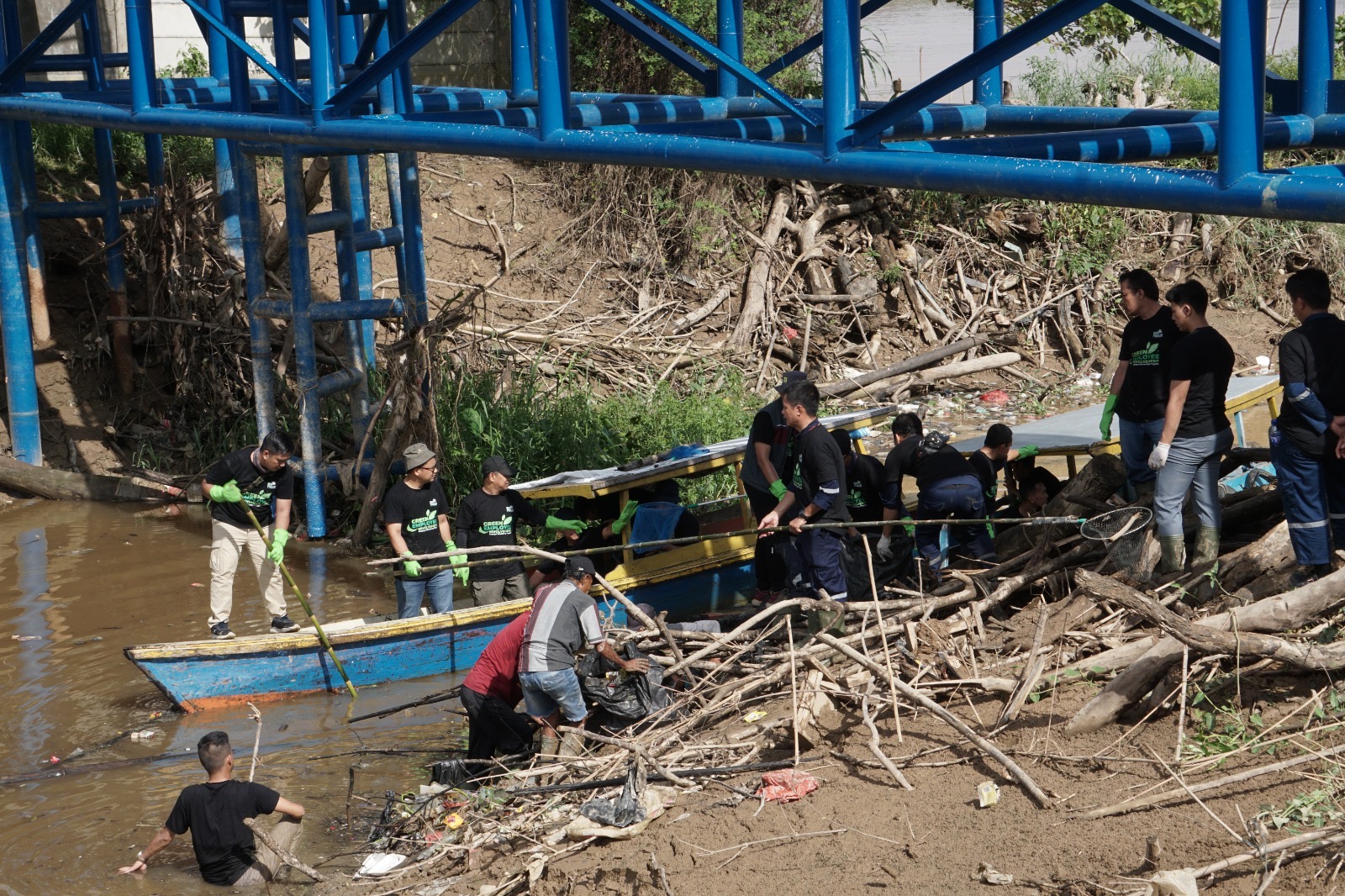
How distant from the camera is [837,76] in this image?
6613 millimetres

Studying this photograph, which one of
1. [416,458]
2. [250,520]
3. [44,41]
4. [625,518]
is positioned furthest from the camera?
[44,41]

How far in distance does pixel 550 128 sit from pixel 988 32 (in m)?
3.73

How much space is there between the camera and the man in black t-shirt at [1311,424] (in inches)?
269

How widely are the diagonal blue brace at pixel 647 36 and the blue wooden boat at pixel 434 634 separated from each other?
286 centimetres

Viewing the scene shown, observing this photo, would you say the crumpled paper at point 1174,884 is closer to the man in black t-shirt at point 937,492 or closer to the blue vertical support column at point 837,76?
the blue vertical support column at point 837,76

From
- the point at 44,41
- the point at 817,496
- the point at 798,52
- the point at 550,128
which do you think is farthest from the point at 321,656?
the point at 44,41

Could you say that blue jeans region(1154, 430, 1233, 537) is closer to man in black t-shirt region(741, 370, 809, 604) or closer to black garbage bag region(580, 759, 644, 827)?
man in black t-shirt region(741, 370, 809, 604)

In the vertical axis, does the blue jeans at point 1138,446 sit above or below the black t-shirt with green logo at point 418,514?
above

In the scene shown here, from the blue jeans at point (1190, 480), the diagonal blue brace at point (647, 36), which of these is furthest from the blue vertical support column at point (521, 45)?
the blue jeans at point (1190, 480)

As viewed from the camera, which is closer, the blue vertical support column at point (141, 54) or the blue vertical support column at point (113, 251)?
the blue vertical support column at point (141, 54)

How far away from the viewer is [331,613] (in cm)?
1109

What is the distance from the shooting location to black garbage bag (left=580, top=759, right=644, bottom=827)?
657cm

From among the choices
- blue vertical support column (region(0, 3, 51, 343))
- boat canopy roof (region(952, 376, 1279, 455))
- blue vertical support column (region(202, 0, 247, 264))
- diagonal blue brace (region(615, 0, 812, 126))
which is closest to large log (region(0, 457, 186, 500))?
blue vertical support column (region(0, 3, 51, 343))

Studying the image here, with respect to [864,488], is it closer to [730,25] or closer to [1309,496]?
[1309,496]
